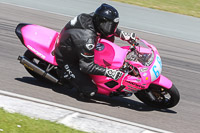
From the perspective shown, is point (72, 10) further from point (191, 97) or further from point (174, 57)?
point (191, 97)

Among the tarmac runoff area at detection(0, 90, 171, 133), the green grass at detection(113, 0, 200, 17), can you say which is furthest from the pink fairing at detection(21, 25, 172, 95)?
the green grass at detection(113, 0, 200, 17)

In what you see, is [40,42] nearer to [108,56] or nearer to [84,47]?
[84,47]

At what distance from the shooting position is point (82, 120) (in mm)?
5652

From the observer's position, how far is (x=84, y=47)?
6230 millimetres

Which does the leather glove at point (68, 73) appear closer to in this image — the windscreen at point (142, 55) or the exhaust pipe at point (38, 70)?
the exhaust pipe at point (38, 70)

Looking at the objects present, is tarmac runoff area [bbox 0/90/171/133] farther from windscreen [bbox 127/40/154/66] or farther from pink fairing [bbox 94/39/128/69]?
windscreen [bbox 127/40/154/66]

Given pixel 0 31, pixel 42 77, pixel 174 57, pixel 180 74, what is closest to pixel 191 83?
pixel 180 74

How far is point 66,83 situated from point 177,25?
27.4 feet

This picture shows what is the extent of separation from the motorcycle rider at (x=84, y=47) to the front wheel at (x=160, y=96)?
0.72m

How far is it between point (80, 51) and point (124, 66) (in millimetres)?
766

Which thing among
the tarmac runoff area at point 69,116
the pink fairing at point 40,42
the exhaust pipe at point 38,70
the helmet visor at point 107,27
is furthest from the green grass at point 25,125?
the helmet visor at point 107,27

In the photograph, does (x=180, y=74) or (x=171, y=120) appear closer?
(x=171, y=120)

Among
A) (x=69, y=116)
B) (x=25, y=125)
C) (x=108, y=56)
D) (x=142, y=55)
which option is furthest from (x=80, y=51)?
(x=25, y=125)

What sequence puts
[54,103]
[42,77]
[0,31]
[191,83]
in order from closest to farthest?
[54,103] → [42,77] → [191,83] → [0,31]
